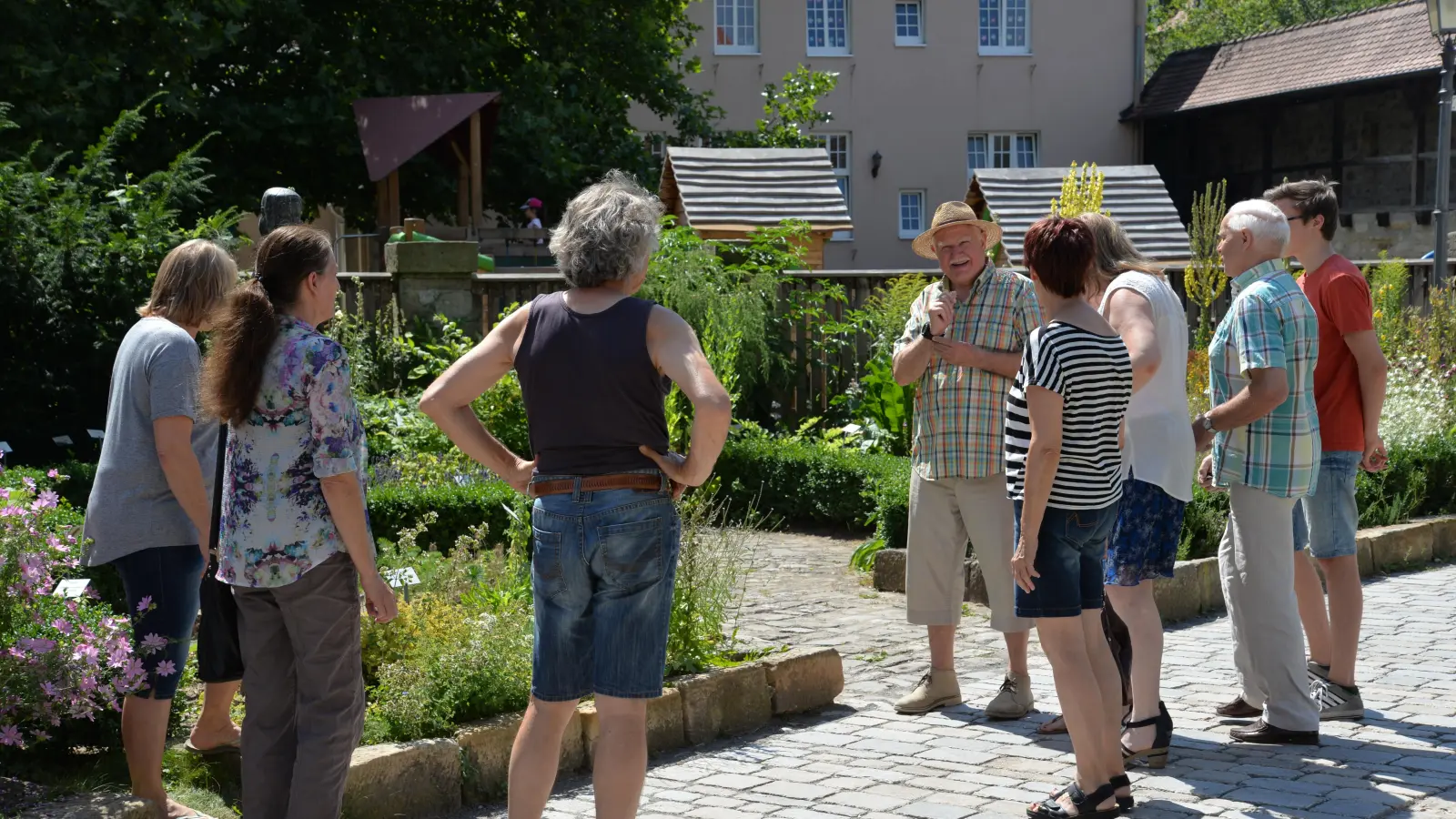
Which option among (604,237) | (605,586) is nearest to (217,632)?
(605,586)

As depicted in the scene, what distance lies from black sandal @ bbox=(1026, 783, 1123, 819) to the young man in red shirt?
5.43ft

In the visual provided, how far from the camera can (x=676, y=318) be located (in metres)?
3.77

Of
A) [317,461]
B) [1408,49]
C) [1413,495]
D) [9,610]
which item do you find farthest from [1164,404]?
[1408,49]

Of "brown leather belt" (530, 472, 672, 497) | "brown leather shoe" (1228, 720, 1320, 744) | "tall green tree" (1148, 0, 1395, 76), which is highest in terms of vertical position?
"tall green tree" (1148, 0, 1395, 76)

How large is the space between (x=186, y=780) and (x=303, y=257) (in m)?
1.78

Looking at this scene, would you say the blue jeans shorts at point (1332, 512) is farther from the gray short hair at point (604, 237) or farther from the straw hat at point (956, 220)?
the gray short hair at point (604, 237)

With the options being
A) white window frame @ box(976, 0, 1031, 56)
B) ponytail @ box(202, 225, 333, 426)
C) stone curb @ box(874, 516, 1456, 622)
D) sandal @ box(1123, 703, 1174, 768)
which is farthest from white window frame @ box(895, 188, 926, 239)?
ponytail @ box(202, 225, 333, 426)

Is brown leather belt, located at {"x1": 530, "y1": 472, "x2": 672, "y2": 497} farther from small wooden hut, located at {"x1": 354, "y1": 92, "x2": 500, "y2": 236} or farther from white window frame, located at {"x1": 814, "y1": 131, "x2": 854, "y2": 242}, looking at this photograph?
white window frame, located at {"x1": 814, "y1": 131, "x2": 854, "y2": 242}

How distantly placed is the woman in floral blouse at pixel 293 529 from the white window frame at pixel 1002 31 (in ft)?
91.5

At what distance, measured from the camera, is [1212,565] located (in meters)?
7.83

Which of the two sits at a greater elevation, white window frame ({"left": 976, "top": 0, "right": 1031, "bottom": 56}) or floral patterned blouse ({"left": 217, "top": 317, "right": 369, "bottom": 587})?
white window frame ({"left": 976, "top": 0, "right": 1031, "bottom": 56})

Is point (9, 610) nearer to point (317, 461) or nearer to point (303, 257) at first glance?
point (317, 461)

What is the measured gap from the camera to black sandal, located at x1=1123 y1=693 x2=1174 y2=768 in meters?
5.06

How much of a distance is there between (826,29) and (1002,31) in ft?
12.1
